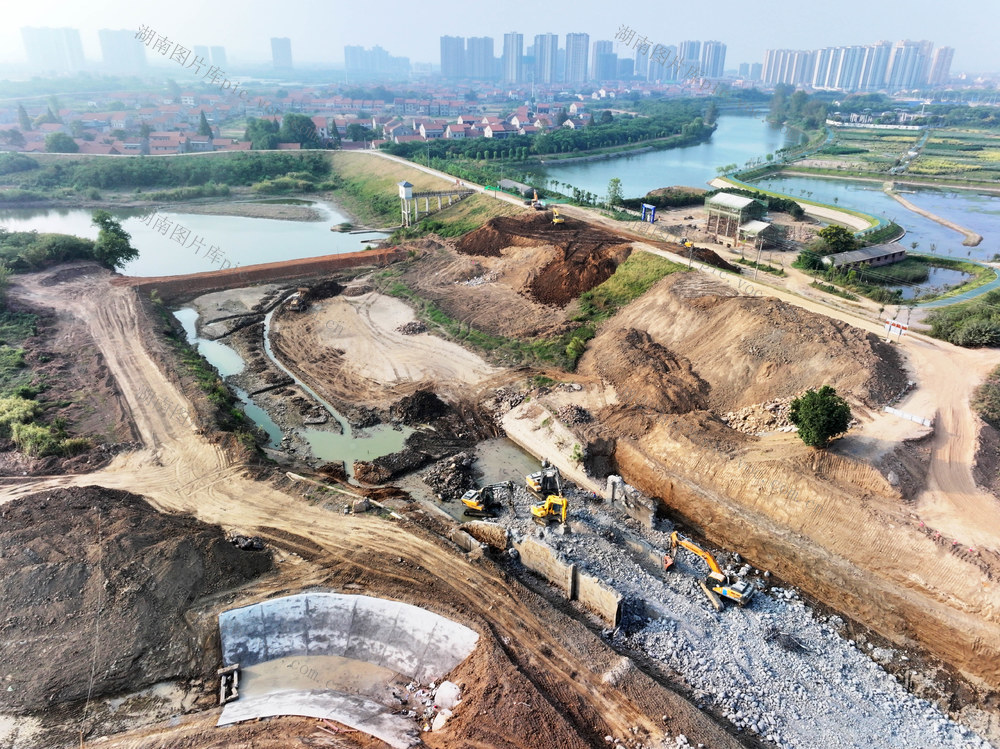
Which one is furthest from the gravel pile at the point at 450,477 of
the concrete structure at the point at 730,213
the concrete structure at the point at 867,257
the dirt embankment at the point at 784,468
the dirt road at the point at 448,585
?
the concrete structure at the point at 730,213

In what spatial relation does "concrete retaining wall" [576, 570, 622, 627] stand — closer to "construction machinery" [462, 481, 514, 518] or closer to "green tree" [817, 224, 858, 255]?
"construction machinery" [462, 481, 514, 518]

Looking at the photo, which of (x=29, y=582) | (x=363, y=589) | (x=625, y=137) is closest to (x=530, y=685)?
(x=363, y=589)

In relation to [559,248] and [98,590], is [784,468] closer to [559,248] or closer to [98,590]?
[98,590]

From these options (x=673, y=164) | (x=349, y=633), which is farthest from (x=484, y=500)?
(x=673, y=164)

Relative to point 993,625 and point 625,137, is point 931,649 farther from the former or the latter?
point 625,137

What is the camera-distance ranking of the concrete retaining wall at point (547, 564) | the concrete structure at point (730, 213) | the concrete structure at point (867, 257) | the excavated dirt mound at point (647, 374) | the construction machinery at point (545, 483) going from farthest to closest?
the concrete structure at point (730, 213) → the concrete structure at point (867, 257) → the excavated dirt mound at point (647, 374) → the construction machinery at point (545, 483) → the concrete retaining wall at point (547, 564)

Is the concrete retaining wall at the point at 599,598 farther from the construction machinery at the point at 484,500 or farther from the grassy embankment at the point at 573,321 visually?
the grassy embankment at the point at 573,321

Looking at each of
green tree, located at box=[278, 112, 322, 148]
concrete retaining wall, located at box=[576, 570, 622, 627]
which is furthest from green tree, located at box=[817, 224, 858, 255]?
green tree, located at box=[278, 112, 322, 148]
